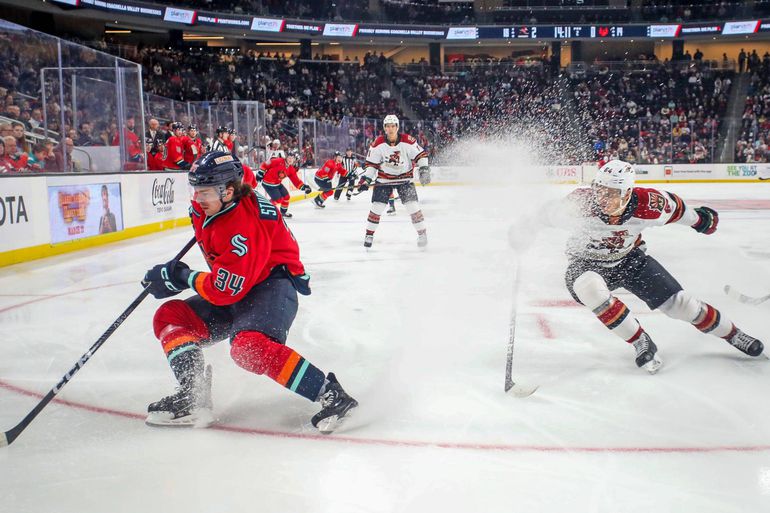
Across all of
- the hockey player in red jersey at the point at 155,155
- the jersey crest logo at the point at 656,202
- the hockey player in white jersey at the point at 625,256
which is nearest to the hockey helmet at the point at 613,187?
the hockey player in white jersey at the point at 625,256

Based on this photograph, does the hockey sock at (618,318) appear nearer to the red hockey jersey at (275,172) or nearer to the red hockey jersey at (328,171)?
the red hockey jersey at (275,172)

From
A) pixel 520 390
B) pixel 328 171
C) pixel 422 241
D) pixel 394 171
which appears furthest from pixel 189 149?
pixel 520 390

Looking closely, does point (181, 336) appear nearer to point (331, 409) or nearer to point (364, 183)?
point (331, 409)

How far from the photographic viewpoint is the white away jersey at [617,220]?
2980mm

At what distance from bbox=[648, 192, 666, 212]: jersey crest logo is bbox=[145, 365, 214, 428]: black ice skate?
1946mm

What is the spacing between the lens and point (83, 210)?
7238 mm

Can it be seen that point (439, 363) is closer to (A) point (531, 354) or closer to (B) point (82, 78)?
(A) point (531, 354)

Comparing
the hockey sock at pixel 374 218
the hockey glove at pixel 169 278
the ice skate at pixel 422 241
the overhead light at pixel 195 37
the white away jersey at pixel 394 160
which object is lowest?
the ice skate at pixel 422 241

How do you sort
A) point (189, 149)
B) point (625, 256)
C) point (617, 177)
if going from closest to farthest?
point (617, 177) < point (625, 256) < point (189, 149)

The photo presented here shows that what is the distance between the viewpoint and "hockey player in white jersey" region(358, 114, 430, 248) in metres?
7.23

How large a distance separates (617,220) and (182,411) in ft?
6.13

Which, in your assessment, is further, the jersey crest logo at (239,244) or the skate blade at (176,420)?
the skate blade at (176,420)

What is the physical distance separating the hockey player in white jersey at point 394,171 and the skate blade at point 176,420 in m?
4.80

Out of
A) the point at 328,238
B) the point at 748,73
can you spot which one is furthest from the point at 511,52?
the point at 328,238
